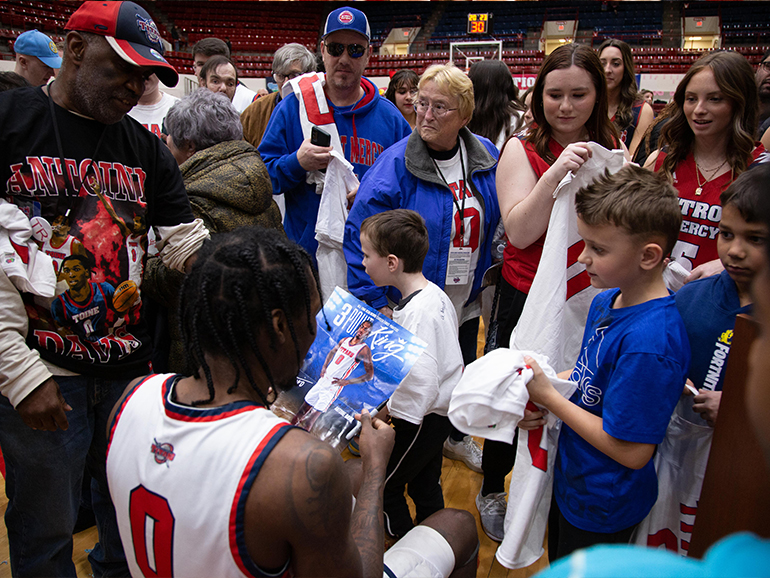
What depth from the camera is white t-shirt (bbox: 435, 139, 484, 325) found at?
208cm

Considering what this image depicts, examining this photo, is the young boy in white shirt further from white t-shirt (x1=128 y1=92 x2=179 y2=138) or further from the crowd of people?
white t-shirt (x1=128 y1=92 x2=179 y2=138)

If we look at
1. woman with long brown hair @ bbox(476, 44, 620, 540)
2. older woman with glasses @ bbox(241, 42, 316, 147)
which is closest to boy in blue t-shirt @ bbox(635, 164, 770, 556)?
woman with long brown hair @ bbox(476, 44, 620, 540)

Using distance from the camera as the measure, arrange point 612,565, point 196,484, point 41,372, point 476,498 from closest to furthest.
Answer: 1. point 612,565
2. point 196,484
3. point 41,372
4. point 476,498

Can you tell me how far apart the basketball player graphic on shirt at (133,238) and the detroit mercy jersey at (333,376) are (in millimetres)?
683

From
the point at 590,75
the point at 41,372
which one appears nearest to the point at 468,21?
the point at 590,75

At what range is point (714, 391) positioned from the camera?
1.28 metres

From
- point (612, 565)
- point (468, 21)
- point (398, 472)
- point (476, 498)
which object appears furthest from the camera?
point (468, 21)

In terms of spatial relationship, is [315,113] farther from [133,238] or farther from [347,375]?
[347,375]

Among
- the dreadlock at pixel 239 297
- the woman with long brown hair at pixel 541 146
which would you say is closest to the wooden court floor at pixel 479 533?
the woman with long brown hair at pixel 541 146

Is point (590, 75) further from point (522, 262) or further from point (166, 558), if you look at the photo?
point (166, 558)

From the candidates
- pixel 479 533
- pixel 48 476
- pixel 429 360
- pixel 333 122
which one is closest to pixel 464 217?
pixel 429 360

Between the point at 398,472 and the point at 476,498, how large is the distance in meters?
0.64

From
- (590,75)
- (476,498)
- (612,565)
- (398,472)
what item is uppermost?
(590,75)

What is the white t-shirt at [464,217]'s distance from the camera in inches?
82.0
